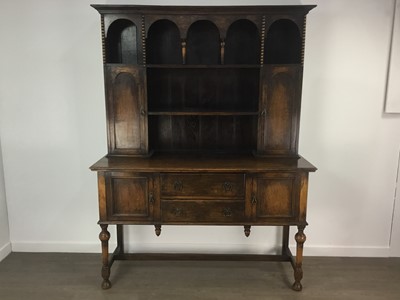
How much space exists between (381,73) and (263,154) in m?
1.18

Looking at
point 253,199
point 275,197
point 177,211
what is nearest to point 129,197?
point 177,211

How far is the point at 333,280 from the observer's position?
2.52m

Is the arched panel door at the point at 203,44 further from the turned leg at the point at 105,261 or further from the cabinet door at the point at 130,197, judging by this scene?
the turned leg at the point at 105,261

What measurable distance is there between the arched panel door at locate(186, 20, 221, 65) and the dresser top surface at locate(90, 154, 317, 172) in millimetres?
769

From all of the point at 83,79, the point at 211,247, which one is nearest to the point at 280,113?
the point at 211,247

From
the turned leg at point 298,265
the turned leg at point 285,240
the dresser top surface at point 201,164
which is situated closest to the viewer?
the dresser top surface at point 201,164

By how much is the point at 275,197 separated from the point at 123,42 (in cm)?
164

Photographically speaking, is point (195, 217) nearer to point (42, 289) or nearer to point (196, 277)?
point (196, 277)

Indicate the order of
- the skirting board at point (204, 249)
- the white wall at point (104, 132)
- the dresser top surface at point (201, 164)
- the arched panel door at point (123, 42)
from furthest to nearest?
the skirting board at point (204, 249) < the white wall at point (104, 132) < the arched panel door at point (123, 42) < the dresser top surface at point (201, 164)

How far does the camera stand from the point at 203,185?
7.25 feet

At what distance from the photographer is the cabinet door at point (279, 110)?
2.33 m

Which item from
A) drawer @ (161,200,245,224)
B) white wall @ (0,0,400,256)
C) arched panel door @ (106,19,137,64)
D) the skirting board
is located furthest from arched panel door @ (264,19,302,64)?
the skirting board

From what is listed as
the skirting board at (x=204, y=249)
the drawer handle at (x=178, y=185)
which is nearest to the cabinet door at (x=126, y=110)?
the drawer handle at (x=178, y=185)

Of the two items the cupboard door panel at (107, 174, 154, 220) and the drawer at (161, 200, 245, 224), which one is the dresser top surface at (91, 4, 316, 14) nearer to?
the cupboard door panel at (107, 174, 154, 220)
